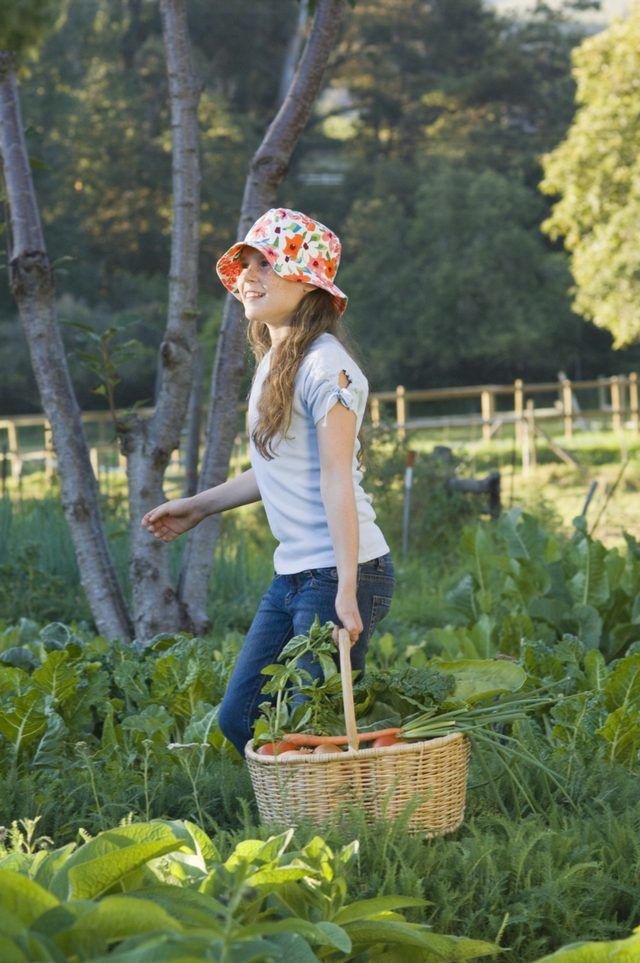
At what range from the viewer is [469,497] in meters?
10.2

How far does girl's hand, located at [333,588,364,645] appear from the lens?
278 centimetres

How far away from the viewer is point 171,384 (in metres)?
4.97

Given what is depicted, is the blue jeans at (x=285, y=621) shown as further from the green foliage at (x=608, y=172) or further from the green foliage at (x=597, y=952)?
the green foliage at (x=608, y=172)

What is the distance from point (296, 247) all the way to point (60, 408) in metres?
2.20

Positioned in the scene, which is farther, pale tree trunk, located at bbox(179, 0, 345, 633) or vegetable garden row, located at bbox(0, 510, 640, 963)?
pale tree trunk, located at bbox(179, 0, 345, 633)

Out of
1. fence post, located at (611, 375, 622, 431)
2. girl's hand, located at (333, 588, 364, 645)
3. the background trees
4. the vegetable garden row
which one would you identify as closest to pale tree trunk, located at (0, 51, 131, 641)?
the vegetable garden row

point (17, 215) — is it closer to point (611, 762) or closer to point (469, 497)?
point (611, 762)

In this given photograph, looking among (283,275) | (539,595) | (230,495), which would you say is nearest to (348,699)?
(230,495)

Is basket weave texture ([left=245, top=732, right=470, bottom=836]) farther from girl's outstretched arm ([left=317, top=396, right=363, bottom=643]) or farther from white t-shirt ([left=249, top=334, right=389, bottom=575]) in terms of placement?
white t-shirt ([left=249, top=334, right=389, bottom=575])

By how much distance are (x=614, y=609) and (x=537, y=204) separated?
38823 millimetres

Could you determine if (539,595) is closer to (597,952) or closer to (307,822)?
(307,822)

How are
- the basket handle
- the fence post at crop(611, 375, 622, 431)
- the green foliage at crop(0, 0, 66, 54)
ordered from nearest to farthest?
the green foliage at crop(0, 0, 66, 54)
the basket handle
the fence post at crop(611, 375, 622, 431)

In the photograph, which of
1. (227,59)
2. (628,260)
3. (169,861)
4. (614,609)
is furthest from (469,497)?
(227,59)

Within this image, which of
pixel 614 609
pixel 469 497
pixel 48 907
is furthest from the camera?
pixel 469 497
